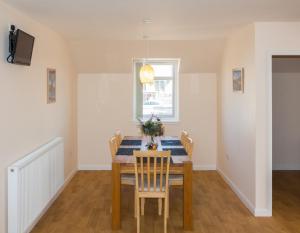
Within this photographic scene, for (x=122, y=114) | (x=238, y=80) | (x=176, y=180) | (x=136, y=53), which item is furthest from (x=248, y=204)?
(x=136, y=53)

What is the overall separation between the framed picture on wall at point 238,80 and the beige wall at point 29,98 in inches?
107

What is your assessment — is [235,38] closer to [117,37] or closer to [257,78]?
[257,78]

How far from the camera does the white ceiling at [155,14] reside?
3656 mm

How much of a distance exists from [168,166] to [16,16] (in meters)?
2.28

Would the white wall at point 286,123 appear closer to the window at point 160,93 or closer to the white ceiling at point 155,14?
the window at point 160,93

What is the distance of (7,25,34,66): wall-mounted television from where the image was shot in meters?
3.61

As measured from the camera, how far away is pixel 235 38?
223 inches

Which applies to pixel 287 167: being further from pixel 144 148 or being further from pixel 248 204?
pixel 144 148

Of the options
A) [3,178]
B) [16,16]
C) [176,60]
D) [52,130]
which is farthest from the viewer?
[176,60]

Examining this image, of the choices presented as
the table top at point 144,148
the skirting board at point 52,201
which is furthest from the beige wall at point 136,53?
the skirting board at point 52,201

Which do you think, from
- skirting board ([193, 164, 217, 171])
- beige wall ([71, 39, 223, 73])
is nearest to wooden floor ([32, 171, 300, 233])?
skirting board ([193, 164, 217, 171])

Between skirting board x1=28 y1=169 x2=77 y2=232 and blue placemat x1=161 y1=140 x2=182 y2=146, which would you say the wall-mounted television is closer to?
skirting board x1=28 y1=169 x2=77 y2=232

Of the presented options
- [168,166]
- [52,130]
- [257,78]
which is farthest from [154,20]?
[52,130]

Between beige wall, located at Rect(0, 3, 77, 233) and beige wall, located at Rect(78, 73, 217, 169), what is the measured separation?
885 millimetres
